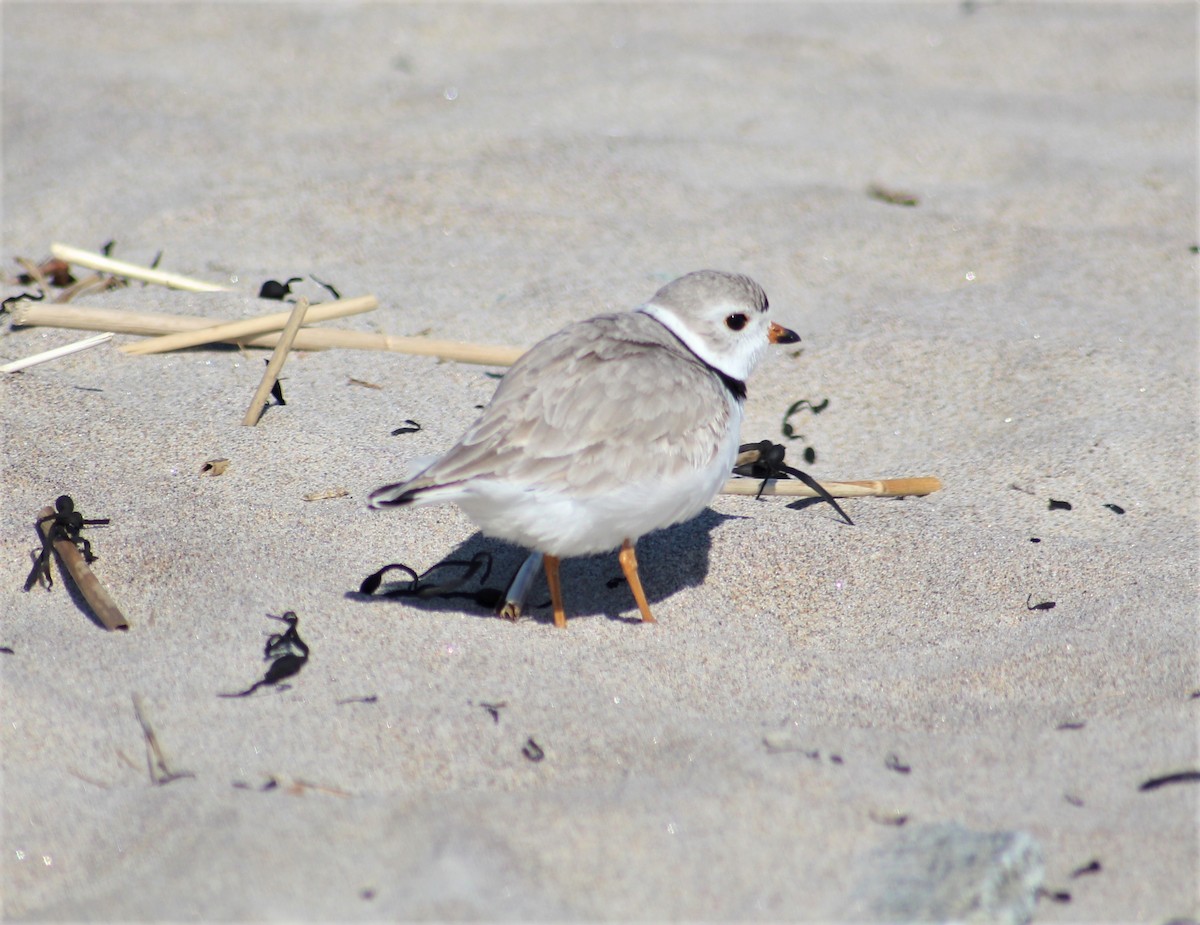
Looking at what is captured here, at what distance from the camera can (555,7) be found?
314 inches

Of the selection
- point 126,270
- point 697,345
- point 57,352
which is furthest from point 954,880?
point 126,270

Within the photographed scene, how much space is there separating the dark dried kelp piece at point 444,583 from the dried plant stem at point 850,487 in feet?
2.96

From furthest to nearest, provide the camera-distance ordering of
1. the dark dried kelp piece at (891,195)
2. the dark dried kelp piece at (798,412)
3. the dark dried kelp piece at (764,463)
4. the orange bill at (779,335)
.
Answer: the dark dried kelp piece at (891,195), the dark dried kelp piece at (798,412), the dark dried kelp piece at (764,463), the orange bill at (779,335)

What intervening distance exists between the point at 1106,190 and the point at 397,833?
5.07m

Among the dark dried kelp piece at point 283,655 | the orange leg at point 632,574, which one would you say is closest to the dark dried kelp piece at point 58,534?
the dark dried kelp piece at point 283,655

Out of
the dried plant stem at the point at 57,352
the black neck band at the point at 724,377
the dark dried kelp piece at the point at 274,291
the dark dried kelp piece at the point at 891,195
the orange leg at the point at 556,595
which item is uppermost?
the dark dried kelp piece at the point at 891,195

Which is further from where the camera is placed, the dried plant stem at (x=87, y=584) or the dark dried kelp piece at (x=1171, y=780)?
the dried plant stem at (x=87, y=584)

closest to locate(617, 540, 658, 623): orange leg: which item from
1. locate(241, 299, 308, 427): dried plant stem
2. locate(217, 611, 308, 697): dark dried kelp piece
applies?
locate(217, 611, 308, 697): dark dried kelp piece

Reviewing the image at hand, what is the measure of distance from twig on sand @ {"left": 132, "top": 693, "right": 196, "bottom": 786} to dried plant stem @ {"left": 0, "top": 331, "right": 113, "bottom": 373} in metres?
2.02

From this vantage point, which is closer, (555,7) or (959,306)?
(959,306)

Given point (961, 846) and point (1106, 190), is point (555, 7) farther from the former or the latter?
point (961, 846)

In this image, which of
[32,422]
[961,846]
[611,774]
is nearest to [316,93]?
[32,422]

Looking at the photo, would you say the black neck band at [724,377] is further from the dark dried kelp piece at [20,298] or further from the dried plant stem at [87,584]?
the dark dried kelp piece at [20,298]

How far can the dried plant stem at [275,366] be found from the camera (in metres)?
3.84
